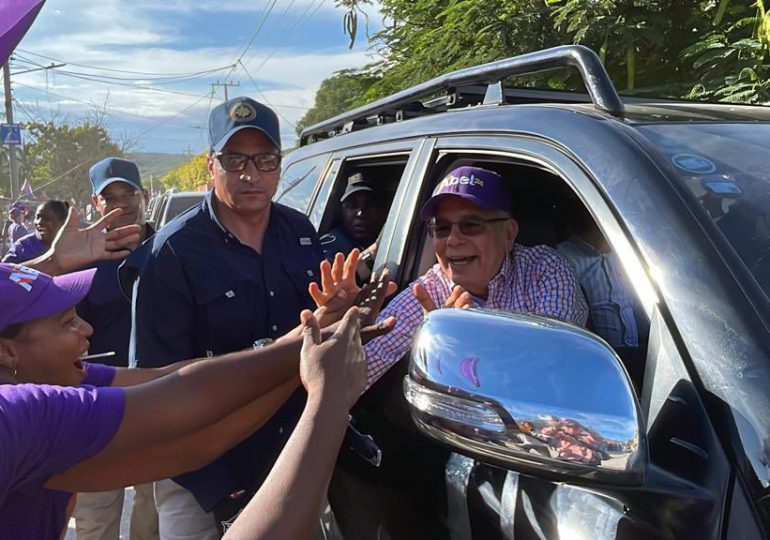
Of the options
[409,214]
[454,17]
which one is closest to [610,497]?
[409,214]

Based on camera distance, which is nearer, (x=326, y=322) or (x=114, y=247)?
(x=326, y=322)

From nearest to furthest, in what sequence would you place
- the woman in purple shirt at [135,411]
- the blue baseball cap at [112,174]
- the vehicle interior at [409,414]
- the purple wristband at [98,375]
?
the woman in purple shirt at [135,411], the vehicle interior at [409,414], the purple wristband at [98,375], the blue baseball cap at [112,174]

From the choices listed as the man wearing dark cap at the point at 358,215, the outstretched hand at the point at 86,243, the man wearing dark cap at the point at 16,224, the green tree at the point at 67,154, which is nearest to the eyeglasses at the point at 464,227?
the man wearing dark cap at the point at 358,215

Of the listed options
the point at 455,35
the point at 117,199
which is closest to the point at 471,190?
the point at 117,199

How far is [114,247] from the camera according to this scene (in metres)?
3.10

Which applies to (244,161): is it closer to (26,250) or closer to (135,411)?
(135,411)

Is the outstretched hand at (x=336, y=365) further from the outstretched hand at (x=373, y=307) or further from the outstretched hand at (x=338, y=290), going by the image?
the outstretched hand at (x=338, y=290)

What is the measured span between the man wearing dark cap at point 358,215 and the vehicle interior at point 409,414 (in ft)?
3.41

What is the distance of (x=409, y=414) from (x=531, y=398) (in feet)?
2.67

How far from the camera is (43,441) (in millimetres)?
1309

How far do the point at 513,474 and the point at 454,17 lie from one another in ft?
21.9

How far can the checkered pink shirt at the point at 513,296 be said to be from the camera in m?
2.04

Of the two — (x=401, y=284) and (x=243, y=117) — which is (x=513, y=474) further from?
(x=243, y=117)

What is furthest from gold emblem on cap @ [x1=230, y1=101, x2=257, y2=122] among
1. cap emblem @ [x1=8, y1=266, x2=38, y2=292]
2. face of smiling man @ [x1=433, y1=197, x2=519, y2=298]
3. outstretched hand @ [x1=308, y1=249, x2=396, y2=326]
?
cap emblem @ [x1=8, y1=266, x2=38, y2=292]
